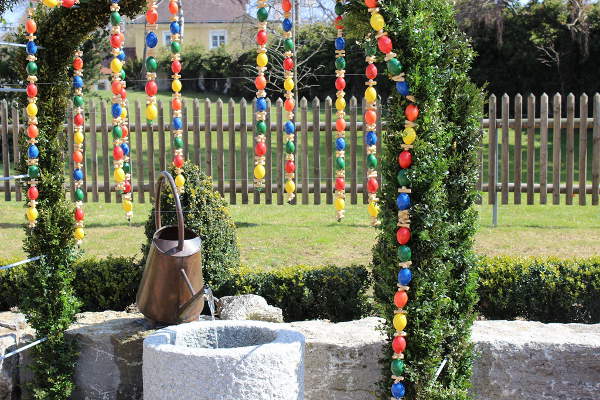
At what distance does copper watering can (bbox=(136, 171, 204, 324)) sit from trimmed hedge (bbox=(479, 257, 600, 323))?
219cm

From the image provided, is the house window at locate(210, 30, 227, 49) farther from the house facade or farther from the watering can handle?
the watering can handle

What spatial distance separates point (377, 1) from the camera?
10.8 ft

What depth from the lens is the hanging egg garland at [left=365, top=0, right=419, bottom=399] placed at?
3330 mm

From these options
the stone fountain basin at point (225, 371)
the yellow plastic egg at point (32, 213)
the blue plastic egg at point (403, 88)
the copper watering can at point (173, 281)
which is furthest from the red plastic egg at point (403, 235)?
the yellow plastic egg at point (32, 213)

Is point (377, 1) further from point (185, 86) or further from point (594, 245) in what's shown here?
point (185, 86)

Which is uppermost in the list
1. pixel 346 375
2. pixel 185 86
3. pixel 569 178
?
pixel 185 86

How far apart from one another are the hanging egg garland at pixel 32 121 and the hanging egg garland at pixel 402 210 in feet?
7.21

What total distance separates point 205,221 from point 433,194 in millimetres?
2236

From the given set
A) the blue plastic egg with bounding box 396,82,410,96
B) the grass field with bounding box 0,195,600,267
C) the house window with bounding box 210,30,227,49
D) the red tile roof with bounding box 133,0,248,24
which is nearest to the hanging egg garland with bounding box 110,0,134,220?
the blue plastic egg with bounding box 396,82,410,96

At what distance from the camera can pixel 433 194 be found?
3.51 meters

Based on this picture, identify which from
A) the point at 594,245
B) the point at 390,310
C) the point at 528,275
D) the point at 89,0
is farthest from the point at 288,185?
the point at 594,245

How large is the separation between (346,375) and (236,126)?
19.7ft

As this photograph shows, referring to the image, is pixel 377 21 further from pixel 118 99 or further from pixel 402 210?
pixel 118 99

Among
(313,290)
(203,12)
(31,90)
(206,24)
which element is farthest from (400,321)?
(206,24)
